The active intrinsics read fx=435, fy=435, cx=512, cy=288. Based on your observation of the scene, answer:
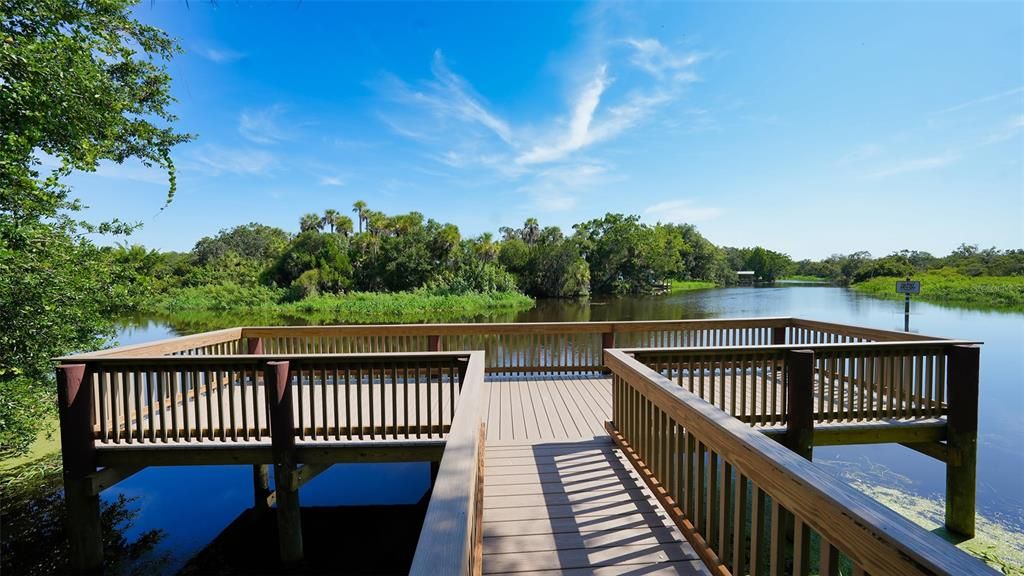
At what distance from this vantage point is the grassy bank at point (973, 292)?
95.6 feet

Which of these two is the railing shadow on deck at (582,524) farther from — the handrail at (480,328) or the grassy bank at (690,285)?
the grassy bank at (690,285)

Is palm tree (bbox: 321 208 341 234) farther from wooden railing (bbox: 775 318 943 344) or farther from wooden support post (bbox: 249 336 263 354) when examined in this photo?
wooden railing (bbox: 775 318 943 344)


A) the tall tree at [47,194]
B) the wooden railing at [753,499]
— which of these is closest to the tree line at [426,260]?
the tall tree at [47,194]

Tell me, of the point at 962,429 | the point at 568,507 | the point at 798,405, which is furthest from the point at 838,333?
the point at 568,507

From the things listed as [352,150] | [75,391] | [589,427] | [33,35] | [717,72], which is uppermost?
[352,150]

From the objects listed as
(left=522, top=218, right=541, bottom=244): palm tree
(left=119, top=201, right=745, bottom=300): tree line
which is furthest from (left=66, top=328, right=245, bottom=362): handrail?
(left=522, top=218, right=541, bottom=244): palm tree

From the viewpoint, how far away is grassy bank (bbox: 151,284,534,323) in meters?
27.5

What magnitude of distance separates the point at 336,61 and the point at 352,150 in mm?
11965

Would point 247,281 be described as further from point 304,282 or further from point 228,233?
point 228,233

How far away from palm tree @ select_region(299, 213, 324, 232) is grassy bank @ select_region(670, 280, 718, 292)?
48.4 metres

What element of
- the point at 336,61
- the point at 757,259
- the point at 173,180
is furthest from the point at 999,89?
the point at 757,259

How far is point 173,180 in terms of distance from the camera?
8.08 meters

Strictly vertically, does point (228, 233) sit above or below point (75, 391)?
above

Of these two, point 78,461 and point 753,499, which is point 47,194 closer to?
point 78,461
